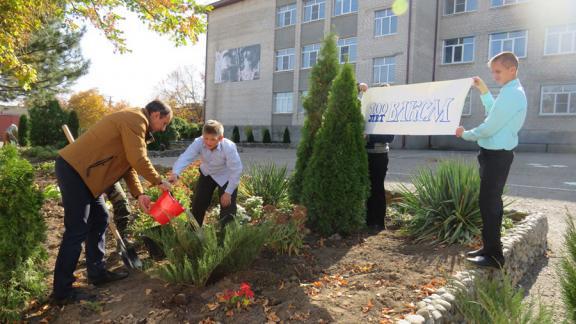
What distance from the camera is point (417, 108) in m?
4.86

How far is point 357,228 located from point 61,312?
297 cm

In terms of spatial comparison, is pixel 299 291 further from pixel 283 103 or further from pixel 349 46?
pixel 283 103

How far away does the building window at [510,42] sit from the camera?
74.9 ft

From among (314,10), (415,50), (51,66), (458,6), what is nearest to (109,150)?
(51,66)

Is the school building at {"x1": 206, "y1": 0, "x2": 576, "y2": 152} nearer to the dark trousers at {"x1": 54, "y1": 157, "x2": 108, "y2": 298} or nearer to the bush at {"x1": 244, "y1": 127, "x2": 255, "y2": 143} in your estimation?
the bush at {"x1": 244, "y1": 127, "x2": 255, "y2": 143}

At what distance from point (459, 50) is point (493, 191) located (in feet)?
78.1

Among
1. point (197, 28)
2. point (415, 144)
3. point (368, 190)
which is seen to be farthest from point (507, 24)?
point (368, 190)

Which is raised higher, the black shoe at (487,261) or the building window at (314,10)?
the building window at (314,10)

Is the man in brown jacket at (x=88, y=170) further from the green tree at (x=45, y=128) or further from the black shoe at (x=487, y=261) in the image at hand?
the green tree at (x=45, y=128)

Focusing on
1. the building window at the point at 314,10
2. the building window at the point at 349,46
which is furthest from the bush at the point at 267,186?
the building window at the point at 314,10

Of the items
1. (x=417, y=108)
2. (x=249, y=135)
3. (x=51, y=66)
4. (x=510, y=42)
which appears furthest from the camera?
(x=249, y=135)

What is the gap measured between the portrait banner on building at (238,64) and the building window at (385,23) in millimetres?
10520

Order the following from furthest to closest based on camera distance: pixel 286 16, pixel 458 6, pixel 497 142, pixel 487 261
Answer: pixel 286 16 < pixel 458 6 < pixel 487 261 < pixel 497 142

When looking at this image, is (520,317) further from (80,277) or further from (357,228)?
(80,277)
